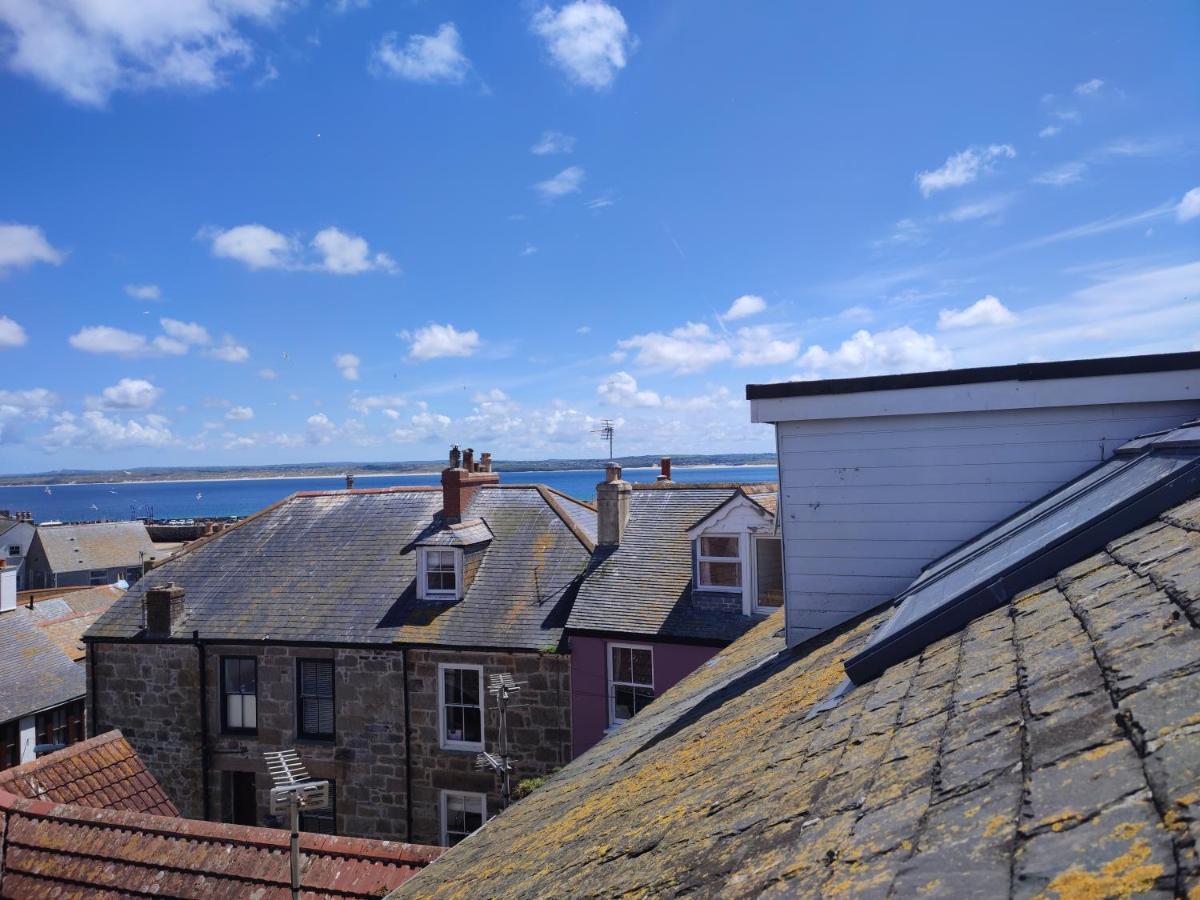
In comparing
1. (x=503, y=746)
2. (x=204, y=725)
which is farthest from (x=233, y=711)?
(x=503, y=746)

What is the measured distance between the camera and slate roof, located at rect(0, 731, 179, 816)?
29.9 feet

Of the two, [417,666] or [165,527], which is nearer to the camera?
[417,666]

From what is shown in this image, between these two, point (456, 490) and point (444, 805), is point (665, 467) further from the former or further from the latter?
point (444, 805)

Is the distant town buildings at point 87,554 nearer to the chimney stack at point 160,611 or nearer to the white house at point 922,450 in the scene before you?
the chimney stack at point 160,611

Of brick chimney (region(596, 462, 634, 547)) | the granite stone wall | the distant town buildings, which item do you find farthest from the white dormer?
the distant town buildings

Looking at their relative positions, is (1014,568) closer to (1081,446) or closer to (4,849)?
(1081,446)

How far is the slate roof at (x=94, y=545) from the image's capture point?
57125 mm

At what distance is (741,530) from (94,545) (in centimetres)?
6080

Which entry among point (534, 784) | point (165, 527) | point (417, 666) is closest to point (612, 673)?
point (534, 784)

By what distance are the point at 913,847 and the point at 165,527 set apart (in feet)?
296

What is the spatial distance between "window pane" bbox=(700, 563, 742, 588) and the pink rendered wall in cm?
156

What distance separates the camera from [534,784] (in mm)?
14117

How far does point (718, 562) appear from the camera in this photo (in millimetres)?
16047

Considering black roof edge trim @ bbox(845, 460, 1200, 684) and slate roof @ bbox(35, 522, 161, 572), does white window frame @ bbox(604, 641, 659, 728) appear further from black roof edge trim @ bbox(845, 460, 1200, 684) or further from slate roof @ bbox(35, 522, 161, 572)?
slate roof @ bbox(35, 522, 161, 572)
